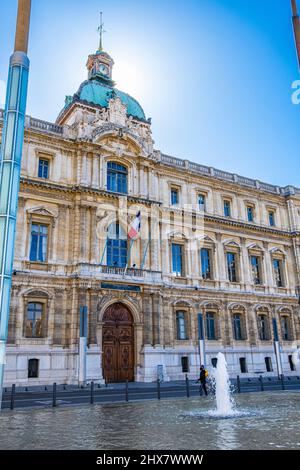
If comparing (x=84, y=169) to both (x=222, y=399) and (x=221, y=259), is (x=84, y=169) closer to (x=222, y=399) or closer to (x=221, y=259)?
(x=221, y=259)

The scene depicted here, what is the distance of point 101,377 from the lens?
89.5 feet

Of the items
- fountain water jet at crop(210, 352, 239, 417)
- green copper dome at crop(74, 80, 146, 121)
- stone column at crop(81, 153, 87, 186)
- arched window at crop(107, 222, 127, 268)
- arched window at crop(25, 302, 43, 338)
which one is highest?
green copper dome at crop(74, 80, 146, 121)

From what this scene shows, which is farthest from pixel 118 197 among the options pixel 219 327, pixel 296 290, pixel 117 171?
pixel 296 290

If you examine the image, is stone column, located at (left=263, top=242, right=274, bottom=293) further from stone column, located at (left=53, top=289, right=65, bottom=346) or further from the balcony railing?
stone column, located at (left=53, top=289, right=65, bottom=346)

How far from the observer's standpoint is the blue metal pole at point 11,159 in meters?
10.8

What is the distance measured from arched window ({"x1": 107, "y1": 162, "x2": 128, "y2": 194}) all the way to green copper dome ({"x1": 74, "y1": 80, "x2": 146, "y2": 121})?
6.14m

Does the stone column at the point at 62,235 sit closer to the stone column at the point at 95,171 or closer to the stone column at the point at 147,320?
the stone column at the point at 95,171

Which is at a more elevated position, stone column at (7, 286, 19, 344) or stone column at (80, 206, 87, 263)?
stone column at (80, 206, 87, 263)

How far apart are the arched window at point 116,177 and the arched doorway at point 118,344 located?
362 inches

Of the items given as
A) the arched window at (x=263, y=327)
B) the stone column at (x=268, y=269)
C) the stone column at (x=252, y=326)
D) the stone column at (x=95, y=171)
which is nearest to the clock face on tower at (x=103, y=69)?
the stone column at (x=95, y=171)

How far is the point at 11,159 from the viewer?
11.8 m

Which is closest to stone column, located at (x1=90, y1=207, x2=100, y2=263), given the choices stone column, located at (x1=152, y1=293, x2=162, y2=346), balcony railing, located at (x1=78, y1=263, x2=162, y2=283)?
balcony railing, located at (x1=78, y1=263, x2=162, y2=283)

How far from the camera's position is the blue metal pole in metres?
10.8

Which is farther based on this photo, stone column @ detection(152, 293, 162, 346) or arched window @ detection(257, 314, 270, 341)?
arched window @ detection(257, 314, 270, 341)
